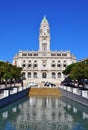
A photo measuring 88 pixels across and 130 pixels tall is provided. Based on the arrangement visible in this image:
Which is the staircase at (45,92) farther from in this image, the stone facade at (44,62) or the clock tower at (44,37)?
the clock tower at (44,37)

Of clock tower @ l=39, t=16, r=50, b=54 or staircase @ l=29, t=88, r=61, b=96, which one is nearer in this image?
staircase @ l=29, t=88, r=61, b=96

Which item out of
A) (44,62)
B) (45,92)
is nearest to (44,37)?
(44,62)

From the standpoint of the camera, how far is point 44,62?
150125mm

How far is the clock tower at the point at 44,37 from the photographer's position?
5984 inches

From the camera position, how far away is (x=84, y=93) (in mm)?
44656

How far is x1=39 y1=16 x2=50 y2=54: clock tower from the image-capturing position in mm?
152000

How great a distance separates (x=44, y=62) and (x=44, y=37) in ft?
44.1

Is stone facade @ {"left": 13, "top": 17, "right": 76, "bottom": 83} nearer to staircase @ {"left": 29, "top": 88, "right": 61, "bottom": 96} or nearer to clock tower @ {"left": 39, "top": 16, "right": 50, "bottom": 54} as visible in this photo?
clock tower @ {"left": 39, "top": 16, "right": 50, "bottom": 54}

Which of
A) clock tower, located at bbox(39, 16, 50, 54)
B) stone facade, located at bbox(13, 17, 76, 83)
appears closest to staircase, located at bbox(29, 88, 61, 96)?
stone facade, located at bbox(13, 17, 76, 83)

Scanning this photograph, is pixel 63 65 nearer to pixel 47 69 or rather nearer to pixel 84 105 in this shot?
pixel 47 69

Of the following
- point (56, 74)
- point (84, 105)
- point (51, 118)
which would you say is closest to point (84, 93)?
point (84, 105)

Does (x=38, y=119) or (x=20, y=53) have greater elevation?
(x=20, y=53)

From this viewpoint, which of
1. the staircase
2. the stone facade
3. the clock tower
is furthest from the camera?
the clock tower

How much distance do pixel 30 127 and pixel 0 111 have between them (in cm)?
1287
